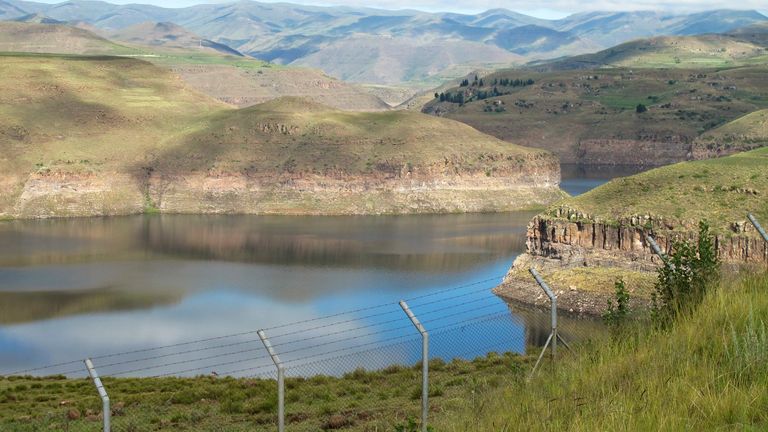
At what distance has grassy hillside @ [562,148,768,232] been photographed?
294 feet

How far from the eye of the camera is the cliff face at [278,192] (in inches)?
6565

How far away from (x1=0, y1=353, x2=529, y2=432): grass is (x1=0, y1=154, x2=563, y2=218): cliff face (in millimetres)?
118017

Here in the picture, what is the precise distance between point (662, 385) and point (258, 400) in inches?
910

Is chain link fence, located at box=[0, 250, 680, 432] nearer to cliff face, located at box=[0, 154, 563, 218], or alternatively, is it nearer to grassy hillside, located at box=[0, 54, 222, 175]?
cliff face, located at box=[0, 154, 563, 218]

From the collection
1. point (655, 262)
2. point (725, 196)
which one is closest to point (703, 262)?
point (655, 262)

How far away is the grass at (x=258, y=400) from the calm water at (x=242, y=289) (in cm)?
327

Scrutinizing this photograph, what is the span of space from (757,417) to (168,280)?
87.1 metres

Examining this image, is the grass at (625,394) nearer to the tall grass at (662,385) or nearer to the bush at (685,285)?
the tall grass at (662,385)

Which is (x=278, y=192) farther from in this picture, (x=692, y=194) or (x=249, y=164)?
(x=692, y=194)

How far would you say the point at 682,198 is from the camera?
93.8m

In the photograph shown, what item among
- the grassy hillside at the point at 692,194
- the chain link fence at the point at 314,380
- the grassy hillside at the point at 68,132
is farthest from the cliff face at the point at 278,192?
the chain link fence at the point at 314,380

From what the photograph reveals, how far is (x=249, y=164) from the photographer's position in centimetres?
18012

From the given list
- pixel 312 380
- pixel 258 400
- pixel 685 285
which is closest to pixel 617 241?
pixel 312 380

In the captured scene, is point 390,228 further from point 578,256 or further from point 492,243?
point 578,256
